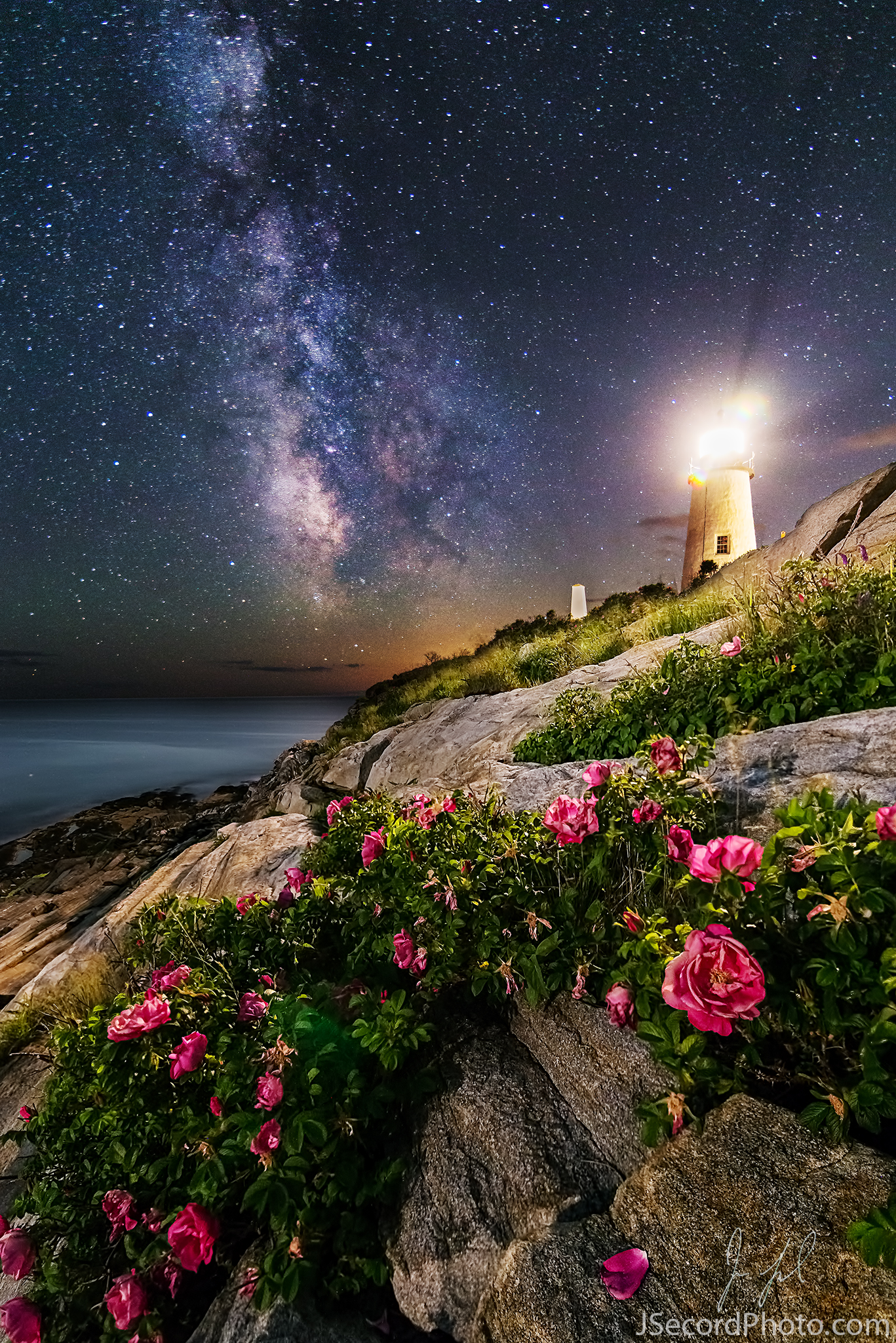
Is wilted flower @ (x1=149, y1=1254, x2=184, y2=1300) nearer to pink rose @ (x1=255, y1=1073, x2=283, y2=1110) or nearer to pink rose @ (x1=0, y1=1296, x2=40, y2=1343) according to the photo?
pink rose @ (x1=0, y1=1296, x2=40, y2=1343)

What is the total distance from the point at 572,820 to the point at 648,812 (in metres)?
0.39

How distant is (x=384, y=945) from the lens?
2.72m

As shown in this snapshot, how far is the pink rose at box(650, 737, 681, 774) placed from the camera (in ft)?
9.20

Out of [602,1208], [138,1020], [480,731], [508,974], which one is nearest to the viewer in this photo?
[602,1208]

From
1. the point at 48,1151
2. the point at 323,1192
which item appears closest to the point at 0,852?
the point at 48,1151

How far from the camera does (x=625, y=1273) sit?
62.1 inches

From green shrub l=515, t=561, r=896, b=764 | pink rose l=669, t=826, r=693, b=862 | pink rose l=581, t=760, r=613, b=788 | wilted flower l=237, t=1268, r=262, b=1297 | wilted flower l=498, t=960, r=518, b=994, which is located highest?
green shrub l=515, t=561, r=896, b=764

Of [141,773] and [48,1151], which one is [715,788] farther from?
[141,773]

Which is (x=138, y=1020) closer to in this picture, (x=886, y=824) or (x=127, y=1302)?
(x=127, y=1302)

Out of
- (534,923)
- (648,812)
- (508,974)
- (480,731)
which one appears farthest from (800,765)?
(480,731)

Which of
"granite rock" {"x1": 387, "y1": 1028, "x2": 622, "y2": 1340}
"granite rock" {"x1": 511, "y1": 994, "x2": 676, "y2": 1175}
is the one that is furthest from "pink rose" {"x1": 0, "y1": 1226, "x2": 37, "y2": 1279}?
"granite rock" {"x1": 511, "y1": 994, "x2": 676, "y2": 1175}

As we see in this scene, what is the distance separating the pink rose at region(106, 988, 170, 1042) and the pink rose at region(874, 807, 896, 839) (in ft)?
9.23
